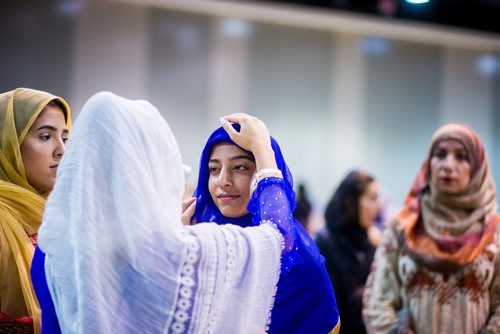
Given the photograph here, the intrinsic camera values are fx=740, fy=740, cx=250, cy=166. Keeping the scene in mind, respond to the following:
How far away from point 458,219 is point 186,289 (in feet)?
6.84

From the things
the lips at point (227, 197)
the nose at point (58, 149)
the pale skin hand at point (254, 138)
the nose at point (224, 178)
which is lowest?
the lips at point (227, 197)

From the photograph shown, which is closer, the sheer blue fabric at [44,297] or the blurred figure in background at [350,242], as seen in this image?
the sheer blue fabric at [44,297]

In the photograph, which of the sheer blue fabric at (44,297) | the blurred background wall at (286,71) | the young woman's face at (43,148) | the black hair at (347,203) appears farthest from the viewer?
Result: the blurred background wall at (286,71)

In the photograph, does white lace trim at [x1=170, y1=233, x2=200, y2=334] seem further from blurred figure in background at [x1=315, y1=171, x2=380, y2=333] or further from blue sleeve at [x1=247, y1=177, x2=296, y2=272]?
blurred figure in background at [x1=315, y1=171, x2=380, y2=333]

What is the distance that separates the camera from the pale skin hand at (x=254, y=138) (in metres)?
2.08

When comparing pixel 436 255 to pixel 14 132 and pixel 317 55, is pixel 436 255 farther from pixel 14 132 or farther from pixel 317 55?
pixel 317 55

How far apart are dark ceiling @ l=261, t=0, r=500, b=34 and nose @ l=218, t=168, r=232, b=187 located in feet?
12.4

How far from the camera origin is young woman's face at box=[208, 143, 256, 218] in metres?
2.29

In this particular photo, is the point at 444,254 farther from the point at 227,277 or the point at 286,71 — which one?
the point at 286,71

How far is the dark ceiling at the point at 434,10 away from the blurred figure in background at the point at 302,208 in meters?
1.60

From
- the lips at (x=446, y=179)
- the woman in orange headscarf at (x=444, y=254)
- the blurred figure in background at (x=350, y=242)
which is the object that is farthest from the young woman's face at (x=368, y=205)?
the lips at (x=446, y=179)

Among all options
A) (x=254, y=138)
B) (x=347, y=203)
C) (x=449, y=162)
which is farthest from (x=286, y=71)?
(x=254, y=138)

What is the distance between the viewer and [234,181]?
7.50ft

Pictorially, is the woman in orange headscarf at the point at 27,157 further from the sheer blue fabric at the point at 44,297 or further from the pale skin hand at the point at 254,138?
the pale skin hand at the point at 254,138
